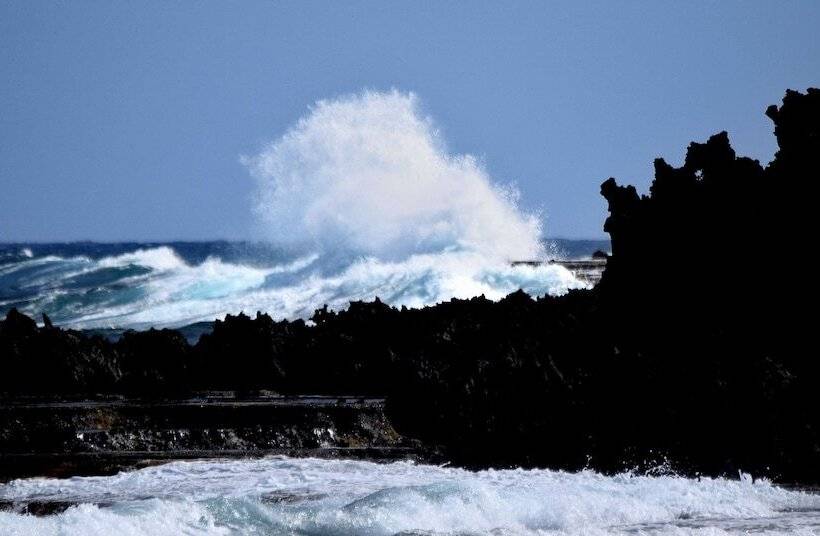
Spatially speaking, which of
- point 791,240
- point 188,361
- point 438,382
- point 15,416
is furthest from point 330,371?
point 791,240

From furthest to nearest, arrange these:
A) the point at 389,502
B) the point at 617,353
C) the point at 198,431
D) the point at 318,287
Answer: the point at 318,287 → the point at 617,353 → the point at 198,431 → the point at 389,502

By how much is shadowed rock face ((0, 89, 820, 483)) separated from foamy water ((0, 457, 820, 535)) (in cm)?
65

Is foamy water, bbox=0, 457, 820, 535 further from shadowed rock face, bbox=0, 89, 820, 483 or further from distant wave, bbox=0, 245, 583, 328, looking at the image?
distant wave, bbox=0, 245, 583, 328

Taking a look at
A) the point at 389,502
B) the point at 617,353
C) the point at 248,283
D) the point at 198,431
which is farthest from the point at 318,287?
the point at 389,502

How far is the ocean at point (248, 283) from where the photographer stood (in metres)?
31.0

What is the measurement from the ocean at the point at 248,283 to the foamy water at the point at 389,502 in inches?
700

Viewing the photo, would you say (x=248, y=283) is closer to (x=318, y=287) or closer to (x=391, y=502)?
(x=318, y=287)

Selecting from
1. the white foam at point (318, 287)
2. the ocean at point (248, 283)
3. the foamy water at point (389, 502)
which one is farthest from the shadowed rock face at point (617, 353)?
the white foam at point (318, 287)

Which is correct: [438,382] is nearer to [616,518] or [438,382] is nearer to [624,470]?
[624,470]

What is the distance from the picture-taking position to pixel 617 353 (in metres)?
7.98

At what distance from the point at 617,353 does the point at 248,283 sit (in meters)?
36.1

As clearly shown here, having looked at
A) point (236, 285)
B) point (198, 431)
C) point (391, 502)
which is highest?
point (236, 285)

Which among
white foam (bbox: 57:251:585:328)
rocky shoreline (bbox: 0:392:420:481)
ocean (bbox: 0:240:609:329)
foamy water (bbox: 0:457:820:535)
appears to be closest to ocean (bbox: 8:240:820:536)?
foamy water (bbox: 0:457:820:535)

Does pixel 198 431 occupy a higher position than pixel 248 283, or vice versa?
pixel 248 283
